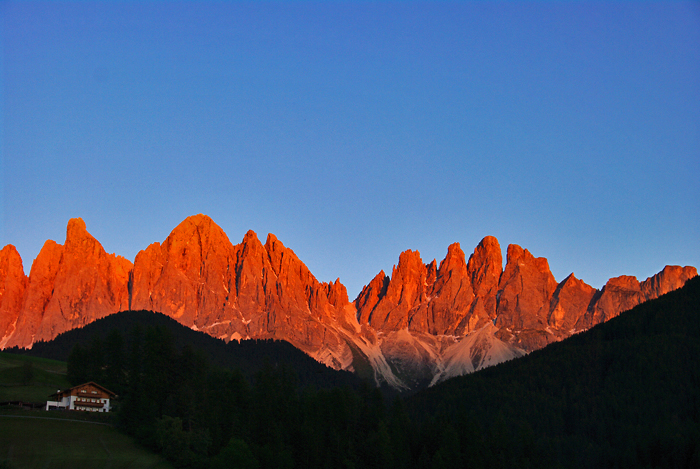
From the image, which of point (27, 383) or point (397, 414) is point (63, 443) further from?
point (397, 414)

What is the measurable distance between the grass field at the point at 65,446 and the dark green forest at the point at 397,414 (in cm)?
383

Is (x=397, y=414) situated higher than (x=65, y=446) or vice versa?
(x=397, y=414)

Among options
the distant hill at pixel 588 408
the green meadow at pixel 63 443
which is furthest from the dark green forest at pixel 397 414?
the green meadow at pixel 63 443

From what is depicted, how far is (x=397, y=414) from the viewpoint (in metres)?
128

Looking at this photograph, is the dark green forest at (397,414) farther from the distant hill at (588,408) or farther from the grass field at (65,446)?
the grass field at (65,446)

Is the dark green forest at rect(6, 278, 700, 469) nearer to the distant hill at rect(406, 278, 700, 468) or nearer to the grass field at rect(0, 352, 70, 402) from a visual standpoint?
the distant hill at rect(406, 278, 700, 468)

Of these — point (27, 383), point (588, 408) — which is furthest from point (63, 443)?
point (588, 408)

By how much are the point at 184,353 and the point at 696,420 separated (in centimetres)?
10286

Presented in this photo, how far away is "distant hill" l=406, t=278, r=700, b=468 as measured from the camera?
120 metres

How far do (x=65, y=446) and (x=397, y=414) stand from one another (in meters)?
55.6

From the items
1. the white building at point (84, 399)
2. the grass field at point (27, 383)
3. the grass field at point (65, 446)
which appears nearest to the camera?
the grass field at point (65, 446)

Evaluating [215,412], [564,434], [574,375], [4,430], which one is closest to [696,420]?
[564,434]

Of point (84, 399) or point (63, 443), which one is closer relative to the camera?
point (63, 443)

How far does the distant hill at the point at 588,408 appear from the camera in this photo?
12031 centimetres
